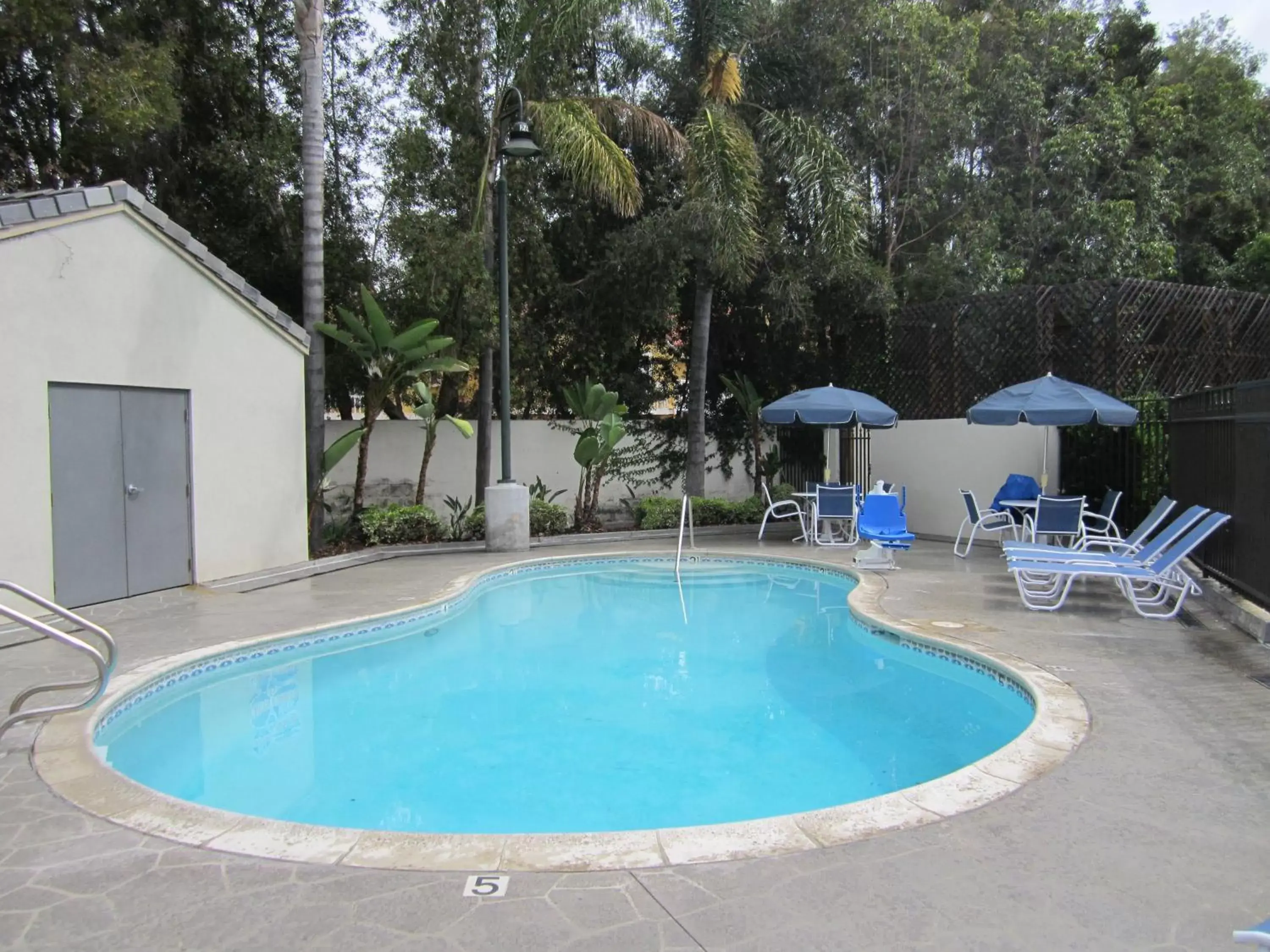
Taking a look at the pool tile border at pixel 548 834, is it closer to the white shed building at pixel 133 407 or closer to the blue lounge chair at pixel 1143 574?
the blue lounge chair at pixel 1143 574

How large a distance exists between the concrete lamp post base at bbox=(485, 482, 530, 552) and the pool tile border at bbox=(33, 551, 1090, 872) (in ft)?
24.7

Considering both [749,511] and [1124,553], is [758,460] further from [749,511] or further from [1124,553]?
[1124,553]

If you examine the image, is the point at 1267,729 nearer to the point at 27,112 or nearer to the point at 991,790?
the point at 991,790

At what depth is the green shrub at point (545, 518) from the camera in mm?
14336

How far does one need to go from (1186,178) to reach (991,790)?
22879 millimetres

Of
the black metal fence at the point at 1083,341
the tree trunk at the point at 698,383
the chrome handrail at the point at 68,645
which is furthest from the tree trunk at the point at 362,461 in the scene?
the black metal fence at the point at 1083,341

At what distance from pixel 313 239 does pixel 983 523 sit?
993 cm

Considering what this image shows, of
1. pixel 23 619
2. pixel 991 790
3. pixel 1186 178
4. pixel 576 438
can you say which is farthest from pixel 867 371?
pixel 23 619

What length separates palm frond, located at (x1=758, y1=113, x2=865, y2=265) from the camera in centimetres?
1495

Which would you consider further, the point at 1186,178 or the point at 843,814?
the point at 1186,178

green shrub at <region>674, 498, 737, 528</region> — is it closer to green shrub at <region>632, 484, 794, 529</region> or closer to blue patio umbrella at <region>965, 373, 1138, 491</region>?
green shrub at <region>632, 484, 794, 529</region>

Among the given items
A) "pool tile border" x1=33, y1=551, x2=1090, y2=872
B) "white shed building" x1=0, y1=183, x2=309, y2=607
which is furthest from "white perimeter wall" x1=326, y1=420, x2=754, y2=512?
"pool tile border" x1=33, y1=551, x2=1090, y2=872

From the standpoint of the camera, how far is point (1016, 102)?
1850cm

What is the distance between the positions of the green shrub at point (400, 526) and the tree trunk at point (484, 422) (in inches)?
39.8
